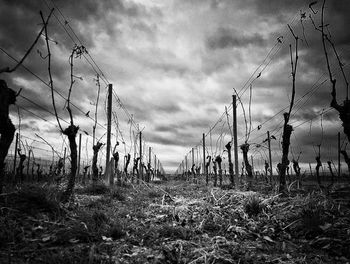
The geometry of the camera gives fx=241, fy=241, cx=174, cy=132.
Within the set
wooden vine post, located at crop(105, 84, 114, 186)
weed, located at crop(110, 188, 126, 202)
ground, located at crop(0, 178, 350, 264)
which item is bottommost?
ground, located at crop(0, 178, 350, 264)

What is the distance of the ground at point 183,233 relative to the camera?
3.05 m

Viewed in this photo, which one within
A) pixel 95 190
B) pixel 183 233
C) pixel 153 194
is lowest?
pixel 183 233

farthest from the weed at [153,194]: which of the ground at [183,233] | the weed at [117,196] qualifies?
the ground at [183,233]

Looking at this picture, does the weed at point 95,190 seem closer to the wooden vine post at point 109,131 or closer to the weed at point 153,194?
the weed at point 153,194

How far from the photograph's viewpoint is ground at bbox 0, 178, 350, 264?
305 centimetres

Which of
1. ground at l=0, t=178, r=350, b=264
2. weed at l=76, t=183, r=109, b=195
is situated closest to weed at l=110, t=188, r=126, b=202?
weed at l=76, t=183, r=109, b=195

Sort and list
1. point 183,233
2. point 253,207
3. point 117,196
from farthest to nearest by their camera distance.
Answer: point 117,196 → point 253,207 → point 183,233

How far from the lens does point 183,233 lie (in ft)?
12.5

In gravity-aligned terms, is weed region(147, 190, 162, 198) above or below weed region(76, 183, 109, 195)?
below

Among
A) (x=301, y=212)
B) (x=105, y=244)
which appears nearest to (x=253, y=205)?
(x=301, y=212)

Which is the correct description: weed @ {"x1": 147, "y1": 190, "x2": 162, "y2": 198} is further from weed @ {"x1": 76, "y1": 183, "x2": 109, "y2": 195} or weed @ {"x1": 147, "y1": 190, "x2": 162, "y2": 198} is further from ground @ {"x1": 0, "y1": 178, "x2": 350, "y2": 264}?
ground @ {"x1": 0, "y1": 178, "x2": 350, "y2": 264}

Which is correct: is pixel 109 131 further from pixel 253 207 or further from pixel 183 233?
pixel 183 233

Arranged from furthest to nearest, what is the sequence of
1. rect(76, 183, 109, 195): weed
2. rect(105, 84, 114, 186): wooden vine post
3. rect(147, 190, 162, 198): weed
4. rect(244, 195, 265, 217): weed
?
rect(105, 84, 114, 186): wooden vine post < rect(76, 183, 109, 195): weed < rect(147, 190, 162, 198): weed < rect(244, 195, 265, 217): weed

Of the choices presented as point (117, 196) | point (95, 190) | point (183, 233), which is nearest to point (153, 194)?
point (117, 196)
